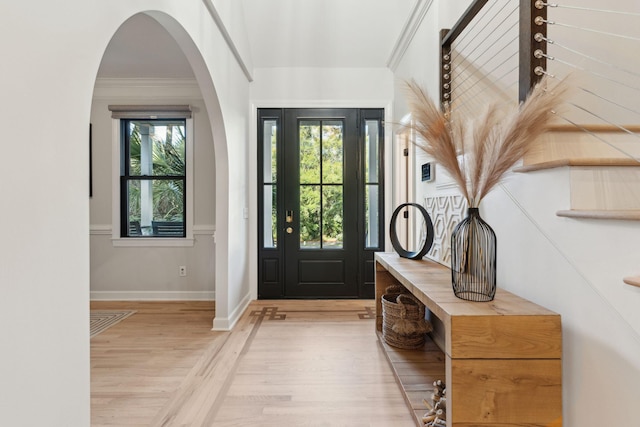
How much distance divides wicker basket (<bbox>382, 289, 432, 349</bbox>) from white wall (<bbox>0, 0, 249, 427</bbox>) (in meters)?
1.80

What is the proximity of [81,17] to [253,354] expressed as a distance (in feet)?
7.06

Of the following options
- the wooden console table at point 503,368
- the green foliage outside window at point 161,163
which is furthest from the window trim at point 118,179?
the wooden console table at point 503,368

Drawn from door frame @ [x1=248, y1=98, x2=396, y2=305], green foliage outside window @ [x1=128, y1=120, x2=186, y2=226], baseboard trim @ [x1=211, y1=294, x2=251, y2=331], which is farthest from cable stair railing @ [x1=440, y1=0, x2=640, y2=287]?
green foliage outside window @ [x1=128, y1=120, x2=186, y2=226]

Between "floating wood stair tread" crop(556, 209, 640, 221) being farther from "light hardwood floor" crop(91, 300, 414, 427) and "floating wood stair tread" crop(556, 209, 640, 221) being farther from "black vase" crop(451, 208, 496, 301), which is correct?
"light hardwood floor" crop(91, 300, 414, 427)

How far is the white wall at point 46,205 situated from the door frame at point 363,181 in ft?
8.34

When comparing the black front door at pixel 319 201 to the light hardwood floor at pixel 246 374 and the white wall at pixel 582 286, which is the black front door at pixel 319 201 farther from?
the white wall at pixel 582 286

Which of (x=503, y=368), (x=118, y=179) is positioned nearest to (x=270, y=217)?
(x=118, y=179)

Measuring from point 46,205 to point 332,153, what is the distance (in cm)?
315

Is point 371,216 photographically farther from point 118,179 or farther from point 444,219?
point 118,179

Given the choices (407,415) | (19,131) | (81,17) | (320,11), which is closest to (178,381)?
(407,415)

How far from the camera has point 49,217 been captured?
40.8 inches

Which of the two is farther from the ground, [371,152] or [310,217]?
[371,152]

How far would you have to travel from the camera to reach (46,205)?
1.02 m

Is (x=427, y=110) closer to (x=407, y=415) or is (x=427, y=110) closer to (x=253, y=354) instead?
(x=407, y=415)
